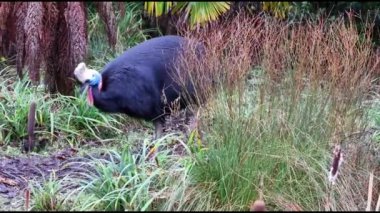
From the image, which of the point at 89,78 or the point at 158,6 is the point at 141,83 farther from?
the point at 158,6

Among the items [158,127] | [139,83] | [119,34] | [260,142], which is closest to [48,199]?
[260,142]

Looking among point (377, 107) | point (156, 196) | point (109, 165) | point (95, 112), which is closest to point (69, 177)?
point (109, 165)

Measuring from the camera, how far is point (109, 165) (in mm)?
4906

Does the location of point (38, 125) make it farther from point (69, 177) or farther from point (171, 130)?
point (69, 177)

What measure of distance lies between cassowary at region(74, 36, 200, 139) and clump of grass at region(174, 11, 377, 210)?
3.61 feet

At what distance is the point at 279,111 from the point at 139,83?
1.72 m

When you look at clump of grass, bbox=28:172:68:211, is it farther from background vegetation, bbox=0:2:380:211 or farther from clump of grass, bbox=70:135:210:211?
clump of grass, bbox=70:135:210:211

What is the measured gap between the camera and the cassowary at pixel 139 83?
5977 millimetres

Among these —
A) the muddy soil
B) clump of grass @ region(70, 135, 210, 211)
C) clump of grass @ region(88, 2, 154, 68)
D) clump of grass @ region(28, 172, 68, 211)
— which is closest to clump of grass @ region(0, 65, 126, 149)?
the muddy soil

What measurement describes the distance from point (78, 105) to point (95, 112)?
17cm

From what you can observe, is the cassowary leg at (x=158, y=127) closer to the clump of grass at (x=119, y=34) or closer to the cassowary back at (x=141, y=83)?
the cassowary back at (x=141, y=83)

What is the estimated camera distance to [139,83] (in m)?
6.10

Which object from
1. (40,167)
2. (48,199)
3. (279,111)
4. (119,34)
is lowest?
(40,167)

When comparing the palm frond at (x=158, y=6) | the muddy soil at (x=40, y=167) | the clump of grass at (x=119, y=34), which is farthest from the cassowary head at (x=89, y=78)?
the clump of grass at (x=119, y=34)
